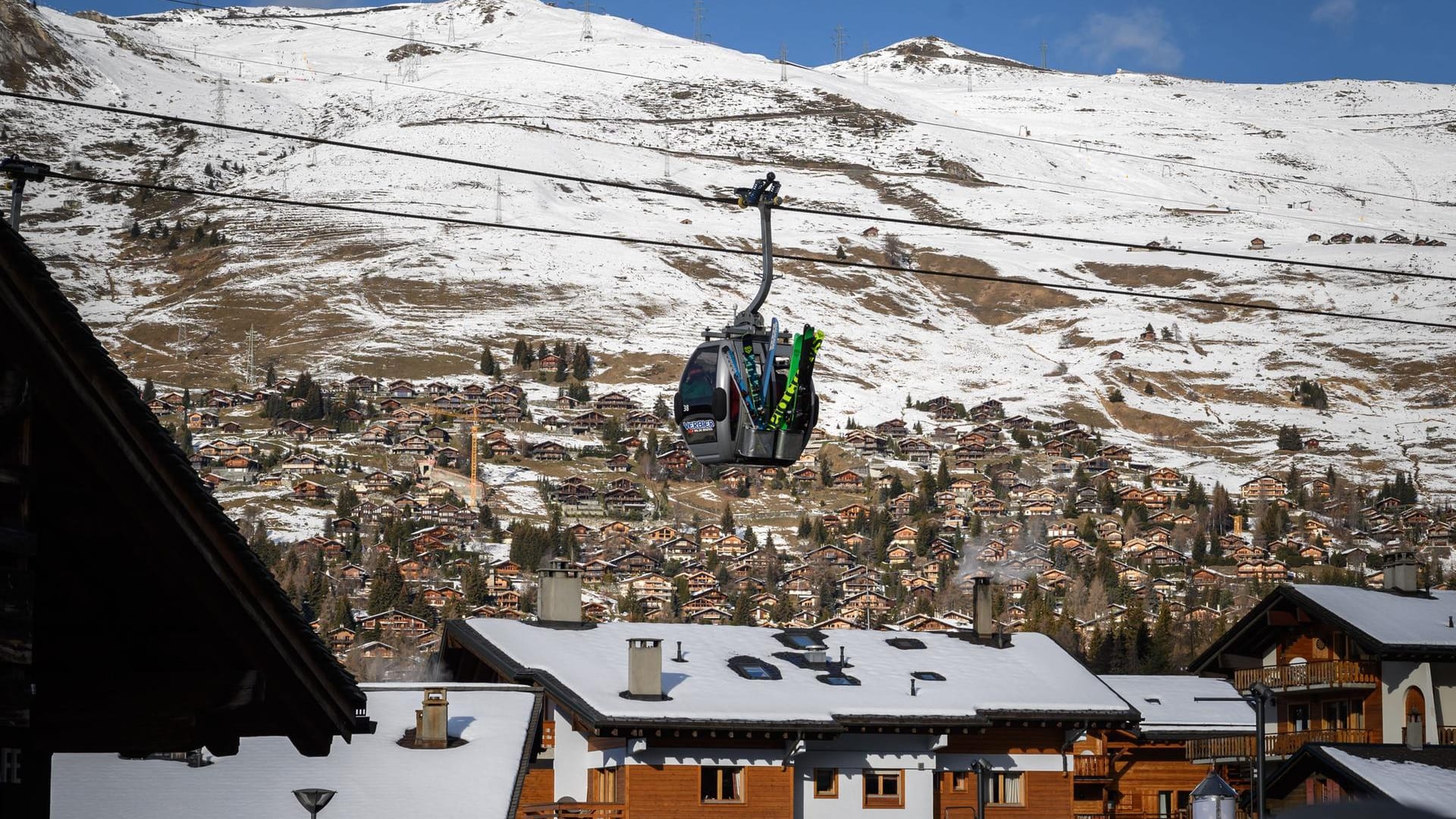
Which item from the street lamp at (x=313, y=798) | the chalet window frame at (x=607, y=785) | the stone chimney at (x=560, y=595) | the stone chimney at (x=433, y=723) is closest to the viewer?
the street lamp at (x=313, y=798)

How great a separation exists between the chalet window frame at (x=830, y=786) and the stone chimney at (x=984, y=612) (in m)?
9.32

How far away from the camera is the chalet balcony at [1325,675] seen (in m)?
51.0

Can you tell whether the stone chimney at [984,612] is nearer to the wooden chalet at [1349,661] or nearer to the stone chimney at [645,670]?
the wooden chalet at [1349,661]

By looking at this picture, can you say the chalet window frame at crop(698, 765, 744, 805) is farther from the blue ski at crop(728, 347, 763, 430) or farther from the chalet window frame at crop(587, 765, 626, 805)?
the blue ski at crop(728, 347, 763, 430)

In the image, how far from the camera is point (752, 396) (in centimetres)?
2284

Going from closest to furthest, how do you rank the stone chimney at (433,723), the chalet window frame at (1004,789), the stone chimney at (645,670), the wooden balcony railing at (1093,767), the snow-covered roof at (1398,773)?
the stone chimney at (433,723) < the snow-covered roof at (1398,773) < the stone chimney at (645,670) < the chalet window frame at (1004,789) < the wooden balcony railing at (1093,767)

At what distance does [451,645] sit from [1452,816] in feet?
137

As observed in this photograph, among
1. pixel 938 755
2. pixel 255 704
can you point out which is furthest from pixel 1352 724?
pixel 255 704

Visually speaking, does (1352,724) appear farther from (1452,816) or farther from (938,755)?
(1452,816)

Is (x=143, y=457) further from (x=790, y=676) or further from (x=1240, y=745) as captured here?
(x=1240, y=745)

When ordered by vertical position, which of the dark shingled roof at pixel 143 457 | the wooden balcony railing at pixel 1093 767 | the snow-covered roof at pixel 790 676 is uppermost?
the dark shingled roof at pixel 143 457

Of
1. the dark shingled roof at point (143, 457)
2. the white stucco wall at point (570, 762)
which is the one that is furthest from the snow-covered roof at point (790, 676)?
the dark shingled roof at point (143, 457)

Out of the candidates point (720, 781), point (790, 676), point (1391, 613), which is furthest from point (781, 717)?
point (1391, 613)

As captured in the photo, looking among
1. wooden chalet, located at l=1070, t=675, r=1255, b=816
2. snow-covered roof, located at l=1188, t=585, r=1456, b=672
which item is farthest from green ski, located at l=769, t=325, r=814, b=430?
snow-covered roof, located at l=1188, t=585, r=1456, b=672
